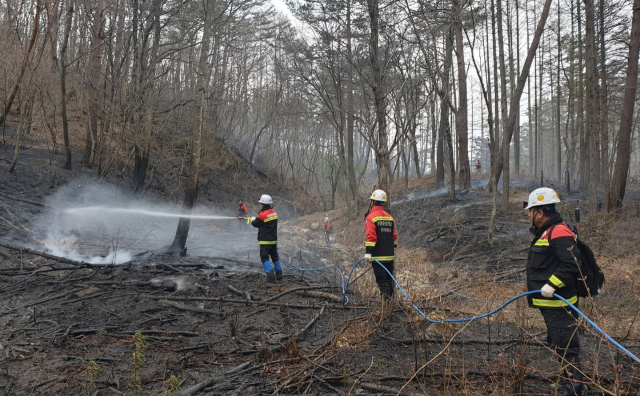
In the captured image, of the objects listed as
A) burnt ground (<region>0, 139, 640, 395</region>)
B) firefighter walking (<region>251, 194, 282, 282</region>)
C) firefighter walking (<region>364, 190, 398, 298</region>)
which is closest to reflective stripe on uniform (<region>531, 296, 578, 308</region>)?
burnt ground (<region>0, 139, 640, 395</region>)

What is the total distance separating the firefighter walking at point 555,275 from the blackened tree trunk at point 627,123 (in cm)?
1210

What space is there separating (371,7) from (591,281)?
9338 mm

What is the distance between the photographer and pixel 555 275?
13.1 feet

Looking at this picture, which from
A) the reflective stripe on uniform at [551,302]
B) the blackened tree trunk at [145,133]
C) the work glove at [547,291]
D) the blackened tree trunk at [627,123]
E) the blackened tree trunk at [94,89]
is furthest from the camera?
the blackened tree trunk at [94,89]

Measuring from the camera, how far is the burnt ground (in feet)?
13.5

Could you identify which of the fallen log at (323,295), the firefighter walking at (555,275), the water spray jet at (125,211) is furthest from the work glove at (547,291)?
the water spray jet at (125,211)

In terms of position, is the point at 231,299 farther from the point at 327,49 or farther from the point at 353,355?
the point at 327,49

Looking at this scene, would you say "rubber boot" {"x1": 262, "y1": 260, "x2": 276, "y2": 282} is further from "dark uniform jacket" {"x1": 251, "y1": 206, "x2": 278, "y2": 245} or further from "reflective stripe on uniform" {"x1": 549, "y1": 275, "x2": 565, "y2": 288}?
"reflective stripe on uniform" {"x1": 549, "y1": 275, "x2": 565, "y2": 288}

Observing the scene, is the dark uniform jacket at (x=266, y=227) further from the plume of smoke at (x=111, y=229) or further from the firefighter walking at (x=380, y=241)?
the plume of smoke at (x=111, y=229)

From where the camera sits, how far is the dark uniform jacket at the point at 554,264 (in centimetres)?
397

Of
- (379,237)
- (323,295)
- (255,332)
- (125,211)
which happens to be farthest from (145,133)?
(255,332)

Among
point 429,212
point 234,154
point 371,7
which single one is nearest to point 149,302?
point 371,7

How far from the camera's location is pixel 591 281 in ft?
13.3

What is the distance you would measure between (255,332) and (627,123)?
48.3ft
